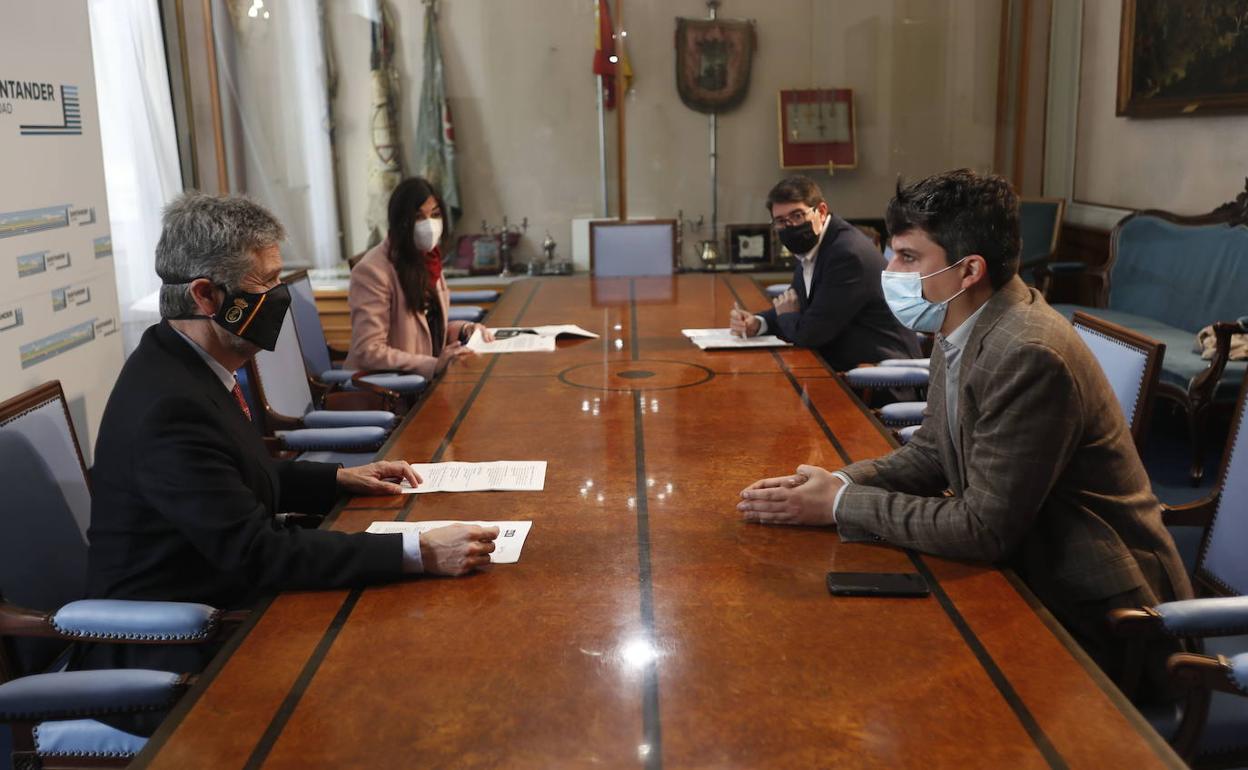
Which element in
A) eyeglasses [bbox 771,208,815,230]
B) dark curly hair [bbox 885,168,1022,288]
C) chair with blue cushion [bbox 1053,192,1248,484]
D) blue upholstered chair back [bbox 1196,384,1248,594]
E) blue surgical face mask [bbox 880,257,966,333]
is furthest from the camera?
chair with blue cushion [bbox 1053,192,1248,484]

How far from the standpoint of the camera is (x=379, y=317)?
384cm

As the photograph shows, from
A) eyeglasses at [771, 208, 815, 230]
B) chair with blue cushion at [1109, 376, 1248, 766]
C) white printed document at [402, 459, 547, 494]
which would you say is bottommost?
chair with blue cushion at [1109, 376, 1248, 766]

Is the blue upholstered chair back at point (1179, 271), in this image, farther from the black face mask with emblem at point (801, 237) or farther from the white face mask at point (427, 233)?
the white face mask at point (427, 233)

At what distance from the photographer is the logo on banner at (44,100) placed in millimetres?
3611

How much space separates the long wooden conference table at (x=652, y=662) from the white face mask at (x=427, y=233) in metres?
1.77

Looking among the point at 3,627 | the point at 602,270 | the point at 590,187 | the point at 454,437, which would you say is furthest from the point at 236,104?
the point at 3,627

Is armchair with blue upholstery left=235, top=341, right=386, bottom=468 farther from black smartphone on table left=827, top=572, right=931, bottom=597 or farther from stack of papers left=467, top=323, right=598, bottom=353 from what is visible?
black smartphone on table left=827, top=572, right=931, bottom=597

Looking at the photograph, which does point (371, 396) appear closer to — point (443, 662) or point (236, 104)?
point (443, 662)

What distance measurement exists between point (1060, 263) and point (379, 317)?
4096mm

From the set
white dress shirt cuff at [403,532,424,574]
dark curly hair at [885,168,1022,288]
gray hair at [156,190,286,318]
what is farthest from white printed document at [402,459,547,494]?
dark curly hair at [885,168,1022,288]

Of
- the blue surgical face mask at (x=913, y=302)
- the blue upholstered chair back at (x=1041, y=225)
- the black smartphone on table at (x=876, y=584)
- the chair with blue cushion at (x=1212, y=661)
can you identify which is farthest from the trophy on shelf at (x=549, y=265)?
the black smartphone on table at (x=876, y=584)

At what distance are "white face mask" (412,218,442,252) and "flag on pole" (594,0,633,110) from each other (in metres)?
3.23

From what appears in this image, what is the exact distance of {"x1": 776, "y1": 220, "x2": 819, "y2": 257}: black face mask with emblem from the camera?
380 cm

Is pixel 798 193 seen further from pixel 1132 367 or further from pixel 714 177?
pixel 714 177
